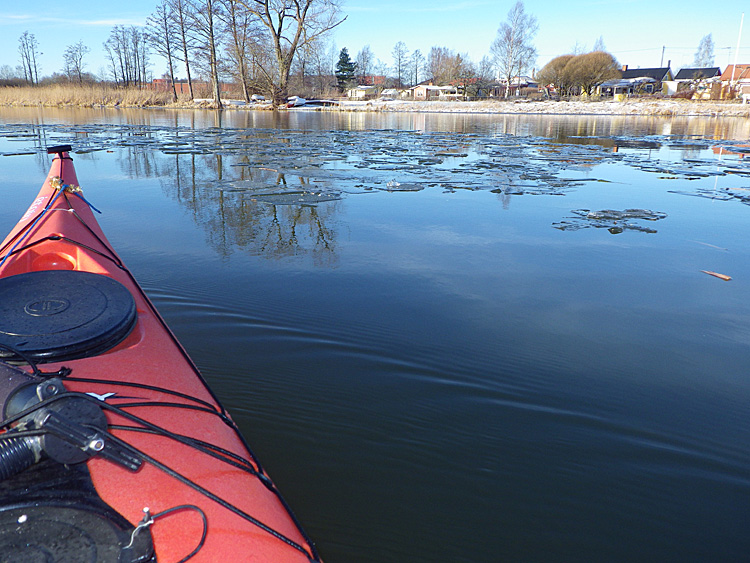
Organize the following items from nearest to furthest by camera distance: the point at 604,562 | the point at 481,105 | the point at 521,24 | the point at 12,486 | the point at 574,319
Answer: the point at 12,486 → the point at 604,562 → the point at 574,319 → the point at 481,105 → the point at 521,24

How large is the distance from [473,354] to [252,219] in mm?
3346

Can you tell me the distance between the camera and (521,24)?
47.4m

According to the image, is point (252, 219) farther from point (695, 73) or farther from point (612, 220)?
point (695, 73)

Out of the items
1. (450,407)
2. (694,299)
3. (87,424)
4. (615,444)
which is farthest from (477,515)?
(694,299)

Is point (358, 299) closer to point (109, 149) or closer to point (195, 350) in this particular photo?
point (195, 350)

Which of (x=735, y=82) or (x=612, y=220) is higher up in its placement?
(x=735, y=82)

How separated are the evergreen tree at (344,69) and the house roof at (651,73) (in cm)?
3374

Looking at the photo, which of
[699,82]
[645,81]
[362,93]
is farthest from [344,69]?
[699,82]

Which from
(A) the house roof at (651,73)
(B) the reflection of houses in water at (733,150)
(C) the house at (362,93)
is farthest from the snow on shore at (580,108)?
(A) the house roof at (651,73)

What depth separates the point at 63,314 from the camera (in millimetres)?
1704

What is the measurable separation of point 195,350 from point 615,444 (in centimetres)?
216

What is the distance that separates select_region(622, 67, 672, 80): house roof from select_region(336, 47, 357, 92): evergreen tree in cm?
3374

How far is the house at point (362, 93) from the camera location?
4731 cm

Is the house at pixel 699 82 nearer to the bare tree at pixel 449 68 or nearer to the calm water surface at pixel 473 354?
the bare tree at pixel 449 68
